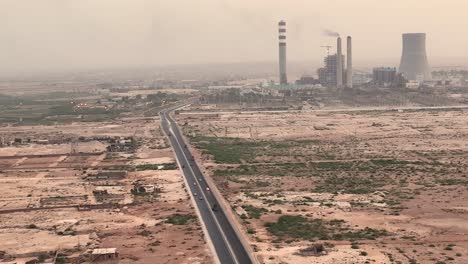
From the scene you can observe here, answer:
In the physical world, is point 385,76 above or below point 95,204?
above

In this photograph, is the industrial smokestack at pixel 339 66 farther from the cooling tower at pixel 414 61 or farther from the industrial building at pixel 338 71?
the cooling tower at pixel 414 61

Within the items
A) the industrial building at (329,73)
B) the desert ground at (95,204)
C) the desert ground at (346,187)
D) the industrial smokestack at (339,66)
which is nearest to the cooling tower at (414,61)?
the industrial smokestack at (339,66)

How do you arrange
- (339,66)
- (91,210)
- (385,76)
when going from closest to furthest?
(91,210)
(339,66)
(385,76)

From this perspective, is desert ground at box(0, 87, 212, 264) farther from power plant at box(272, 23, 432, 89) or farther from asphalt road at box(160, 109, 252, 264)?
power plant at box(272, 23, 432, 89)

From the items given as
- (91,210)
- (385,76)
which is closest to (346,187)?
(91,210)

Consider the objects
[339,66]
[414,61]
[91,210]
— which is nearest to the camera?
[91,210]

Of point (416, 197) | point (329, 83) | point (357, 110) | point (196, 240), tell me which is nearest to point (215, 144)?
point (416, 197)

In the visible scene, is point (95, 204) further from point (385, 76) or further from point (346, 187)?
point (385, 76)

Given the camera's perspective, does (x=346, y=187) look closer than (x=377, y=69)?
Yes
